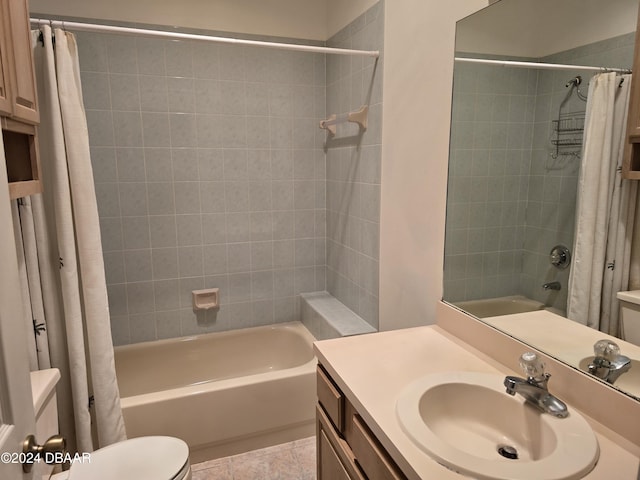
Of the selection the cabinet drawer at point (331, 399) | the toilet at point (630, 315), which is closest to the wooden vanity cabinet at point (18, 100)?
the cabinet drawer at point (331, 399)

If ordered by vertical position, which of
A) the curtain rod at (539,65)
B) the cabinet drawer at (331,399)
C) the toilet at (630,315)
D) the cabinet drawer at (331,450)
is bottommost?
the cabinet drawer at (331,450)

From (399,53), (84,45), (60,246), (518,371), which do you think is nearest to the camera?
(518,371)

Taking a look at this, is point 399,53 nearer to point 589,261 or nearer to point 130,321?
point 589,261

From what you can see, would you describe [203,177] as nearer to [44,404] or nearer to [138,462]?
[44,404]

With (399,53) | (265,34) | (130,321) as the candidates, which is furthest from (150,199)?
(399,53)

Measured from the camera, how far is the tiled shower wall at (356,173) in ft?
7.29

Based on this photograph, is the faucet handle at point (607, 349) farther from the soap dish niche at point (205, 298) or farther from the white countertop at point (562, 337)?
the soap dish niche at point (205, 298)

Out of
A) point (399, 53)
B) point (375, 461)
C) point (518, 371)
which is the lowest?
point (375, 461)

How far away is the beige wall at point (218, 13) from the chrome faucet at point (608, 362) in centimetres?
250

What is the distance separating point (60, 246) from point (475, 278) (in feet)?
5.31

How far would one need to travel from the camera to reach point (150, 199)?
2600 millimetres

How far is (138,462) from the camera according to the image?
1.46 metres

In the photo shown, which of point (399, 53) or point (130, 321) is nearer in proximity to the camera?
point (399, 53)

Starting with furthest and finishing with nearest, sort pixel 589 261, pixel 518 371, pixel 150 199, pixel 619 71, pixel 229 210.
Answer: pixel 229 210
pixel 150 199
pixel 518 371
pixel 589 261
pixel 619 71
